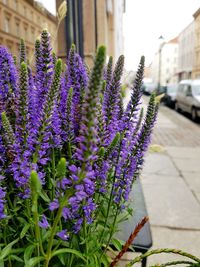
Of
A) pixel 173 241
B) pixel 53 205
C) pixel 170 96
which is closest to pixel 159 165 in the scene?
pixel 173 241

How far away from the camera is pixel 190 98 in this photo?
1502cm

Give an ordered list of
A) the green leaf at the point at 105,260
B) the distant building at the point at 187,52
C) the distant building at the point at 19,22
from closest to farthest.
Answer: the green leaf at the point at 105,260 → the distant building at the point at 19,22 → the distant building at the point at 187,52

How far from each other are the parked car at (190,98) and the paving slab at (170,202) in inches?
342

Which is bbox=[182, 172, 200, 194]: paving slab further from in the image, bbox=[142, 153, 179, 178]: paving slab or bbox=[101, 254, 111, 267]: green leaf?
bbox=[101, 254, 111, 267]: green leaf

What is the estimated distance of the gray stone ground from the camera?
370 cm

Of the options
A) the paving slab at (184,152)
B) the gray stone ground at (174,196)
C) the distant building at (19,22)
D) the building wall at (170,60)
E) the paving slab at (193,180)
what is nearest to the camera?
the distant building at (19,22)

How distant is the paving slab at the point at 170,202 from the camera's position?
166 inches

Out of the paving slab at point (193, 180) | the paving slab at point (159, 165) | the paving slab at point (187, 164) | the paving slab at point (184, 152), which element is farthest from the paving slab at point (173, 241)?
the paving slab at point (184, 152)

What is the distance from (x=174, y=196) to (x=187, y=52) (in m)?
51.4

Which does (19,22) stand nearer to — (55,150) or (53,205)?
(55,150)

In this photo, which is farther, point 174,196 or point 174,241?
point 174,196

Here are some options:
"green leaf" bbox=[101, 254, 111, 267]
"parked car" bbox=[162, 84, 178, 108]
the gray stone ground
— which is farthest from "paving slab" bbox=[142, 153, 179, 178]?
"parked car" bbox=[162, 84, 178, 108]

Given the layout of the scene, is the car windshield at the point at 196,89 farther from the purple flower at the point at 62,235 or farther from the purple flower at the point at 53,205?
the purple flower at the point at 53,205

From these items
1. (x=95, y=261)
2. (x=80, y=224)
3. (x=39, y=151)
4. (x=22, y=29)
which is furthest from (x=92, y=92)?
(x=22, y=29)
